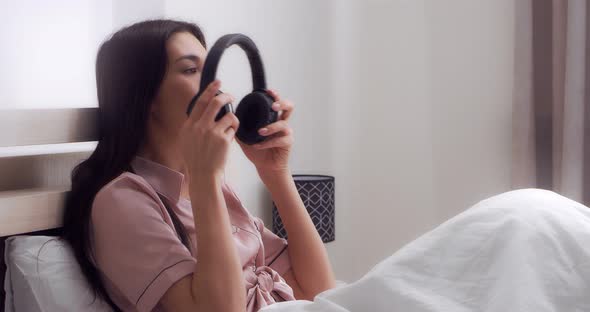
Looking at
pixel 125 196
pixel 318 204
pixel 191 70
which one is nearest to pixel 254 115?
pixel 191 70

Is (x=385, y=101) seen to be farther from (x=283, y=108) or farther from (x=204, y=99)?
(x=204, y=99)

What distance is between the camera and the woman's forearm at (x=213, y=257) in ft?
3.34

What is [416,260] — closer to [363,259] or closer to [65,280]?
[65,280]

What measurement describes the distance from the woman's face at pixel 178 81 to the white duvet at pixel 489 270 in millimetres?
403

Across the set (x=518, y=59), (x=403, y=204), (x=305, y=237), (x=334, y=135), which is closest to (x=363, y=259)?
(x=403, y=204)

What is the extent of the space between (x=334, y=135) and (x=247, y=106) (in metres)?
1.59

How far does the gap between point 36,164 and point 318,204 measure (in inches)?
40.9

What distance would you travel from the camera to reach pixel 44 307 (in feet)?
3.40

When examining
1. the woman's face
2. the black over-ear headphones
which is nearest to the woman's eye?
the woman's face

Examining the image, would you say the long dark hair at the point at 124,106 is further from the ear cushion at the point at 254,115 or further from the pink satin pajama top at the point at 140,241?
the ear cushion at the point at 254,115

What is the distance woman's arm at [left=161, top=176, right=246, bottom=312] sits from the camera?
3.34 ft

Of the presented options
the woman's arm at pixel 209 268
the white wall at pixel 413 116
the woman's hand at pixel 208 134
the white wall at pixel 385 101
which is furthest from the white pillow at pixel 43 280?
the white wall at pixel 413 116

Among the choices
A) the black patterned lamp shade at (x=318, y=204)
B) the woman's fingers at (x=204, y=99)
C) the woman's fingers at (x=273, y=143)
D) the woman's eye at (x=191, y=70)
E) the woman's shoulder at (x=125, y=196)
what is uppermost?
the woman's eye at (x=191, y=70)

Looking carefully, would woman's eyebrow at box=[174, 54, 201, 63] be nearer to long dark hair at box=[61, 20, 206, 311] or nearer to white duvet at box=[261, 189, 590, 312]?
long dark hair at box=[61, 20, 206, 311]
